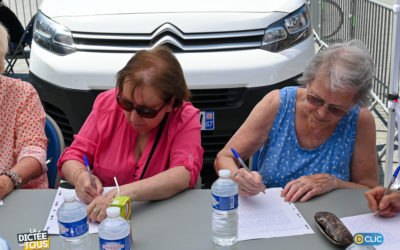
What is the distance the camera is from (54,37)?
3.94m

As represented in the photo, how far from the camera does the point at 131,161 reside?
2.59 meters

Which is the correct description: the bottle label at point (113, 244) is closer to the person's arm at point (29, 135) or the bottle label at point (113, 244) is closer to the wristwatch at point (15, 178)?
the wristwatch at point (15, 178)

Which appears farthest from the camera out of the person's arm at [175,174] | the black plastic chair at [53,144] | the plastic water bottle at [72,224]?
the black plastic chair at [53,144]

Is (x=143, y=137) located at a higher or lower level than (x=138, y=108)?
lower

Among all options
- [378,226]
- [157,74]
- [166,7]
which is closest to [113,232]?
[157,74]

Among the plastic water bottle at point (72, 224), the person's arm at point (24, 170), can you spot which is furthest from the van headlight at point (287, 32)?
the plastic water bottle at point (72, 224)

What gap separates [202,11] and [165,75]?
160cm

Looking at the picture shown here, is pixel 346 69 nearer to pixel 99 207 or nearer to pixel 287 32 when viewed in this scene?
pixel 99 207

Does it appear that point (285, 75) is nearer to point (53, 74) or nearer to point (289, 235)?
point (53, 74)

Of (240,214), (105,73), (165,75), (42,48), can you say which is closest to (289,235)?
(240,214)

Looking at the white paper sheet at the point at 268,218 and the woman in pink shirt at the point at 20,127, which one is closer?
the white paper sheet at the point at 268,218

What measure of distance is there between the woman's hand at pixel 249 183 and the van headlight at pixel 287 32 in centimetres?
177

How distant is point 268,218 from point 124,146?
852mm

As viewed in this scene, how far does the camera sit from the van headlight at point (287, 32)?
386 cm
